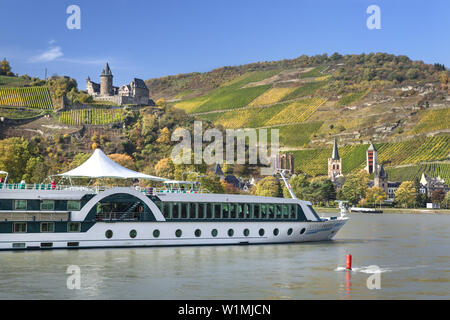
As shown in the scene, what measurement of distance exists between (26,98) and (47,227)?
372ft

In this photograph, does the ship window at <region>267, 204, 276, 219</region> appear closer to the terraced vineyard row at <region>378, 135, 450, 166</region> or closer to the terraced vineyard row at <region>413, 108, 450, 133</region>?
the terraced vineyard row at <region>378, 135, 450, 166</region>

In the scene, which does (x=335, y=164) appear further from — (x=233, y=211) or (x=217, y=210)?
(x=217, y=210)

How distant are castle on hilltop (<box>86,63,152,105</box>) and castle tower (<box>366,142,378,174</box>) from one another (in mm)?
59756

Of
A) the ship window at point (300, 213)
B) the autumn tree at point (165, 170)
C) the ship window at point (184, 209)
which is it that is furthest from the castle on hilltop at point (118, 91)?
the ship window at point (184, 209)

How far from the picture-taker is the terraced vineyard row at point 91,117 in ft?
426

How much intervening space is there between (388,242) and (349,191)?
88.3 meters

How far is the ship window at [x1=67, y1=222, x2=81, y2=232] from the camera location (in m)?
31.6

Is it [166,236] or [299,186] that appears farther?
[299,186]

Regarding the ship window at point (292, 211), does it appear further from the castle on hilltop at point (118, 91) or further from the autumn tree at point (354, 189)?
the castle on hilltop at point (118, 91)

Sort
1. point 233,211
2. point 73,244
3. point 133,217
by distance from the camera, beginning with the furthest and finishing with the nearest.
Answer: point 233,211, point 133,217, point 73,244

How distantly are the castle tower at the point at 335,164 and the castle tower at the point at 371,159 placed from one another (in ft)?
24.5

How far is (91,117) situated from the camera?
134875 millimetres

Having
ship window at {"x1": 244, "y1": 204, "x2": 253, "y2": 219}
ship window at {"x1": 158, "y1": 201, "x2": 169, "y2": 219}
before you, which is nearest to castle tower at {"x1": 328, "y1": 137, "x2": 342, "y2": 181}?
ship window at {"x1": 244, "y1": 204, "x2": 253, "y2": 219}

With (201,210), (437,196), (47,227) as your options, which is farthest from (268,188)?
(47,227)
